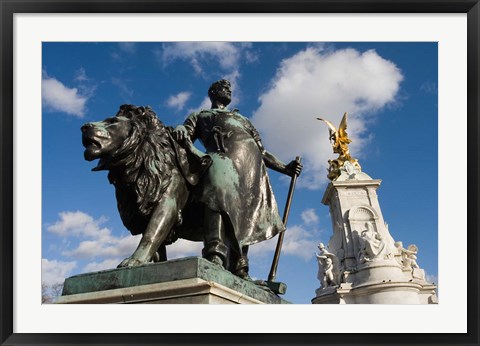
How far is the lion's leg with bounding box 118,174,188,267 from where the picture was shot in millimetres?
3928

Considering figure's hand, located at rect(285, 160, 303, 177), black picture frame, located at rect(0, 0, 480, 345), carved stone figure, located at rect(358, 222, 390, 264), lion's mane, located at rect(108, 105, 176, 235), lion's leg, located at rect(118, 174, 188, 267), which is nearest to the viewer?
black picture frame, located at rect(0, 0, 480, 345)

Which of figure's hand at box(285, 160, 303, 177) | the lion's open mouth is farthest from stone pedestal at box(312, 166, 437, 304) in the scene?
the lion's open mouth

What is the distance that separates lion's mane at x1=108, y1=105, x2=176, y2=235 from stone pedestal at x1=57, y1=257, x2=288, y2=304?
0.60 m

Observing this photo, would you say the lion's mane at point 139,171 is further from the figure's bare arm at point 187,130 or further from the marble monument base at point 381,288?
the marble monument base at point 381,288

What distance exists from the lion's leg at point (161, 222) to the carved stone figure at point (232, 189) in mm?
180

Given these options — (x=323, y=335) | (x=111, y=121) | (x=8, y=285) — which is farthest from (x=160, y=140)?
(x=323, y=335)

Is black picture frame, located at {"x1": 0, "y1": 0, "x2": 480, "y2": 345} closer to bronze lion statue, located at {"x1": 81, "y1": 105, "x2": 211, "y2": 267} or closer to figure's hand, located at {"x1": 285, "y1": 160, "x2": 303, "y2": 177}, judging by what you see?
bronze lion statue, located at {"x1": 81, "y1": 105, "x2": 211, "y2": 267}

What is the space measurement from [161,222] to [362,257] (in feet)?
61.3

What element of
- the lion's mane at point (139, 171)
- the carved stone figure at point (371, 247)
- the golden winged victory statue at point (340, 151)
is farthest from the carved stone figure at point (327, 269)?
the lion's mane at point (139, 171)

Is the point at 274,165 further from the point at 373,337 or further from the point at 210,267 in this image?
the point at 373,337

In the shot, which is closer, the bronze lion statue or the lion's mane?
the bronze lion statue

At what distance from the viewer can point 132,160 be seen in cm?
416

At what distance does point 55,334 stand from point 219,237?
149 centimetres

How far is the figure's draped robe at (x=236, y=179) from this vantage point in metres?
4.32
